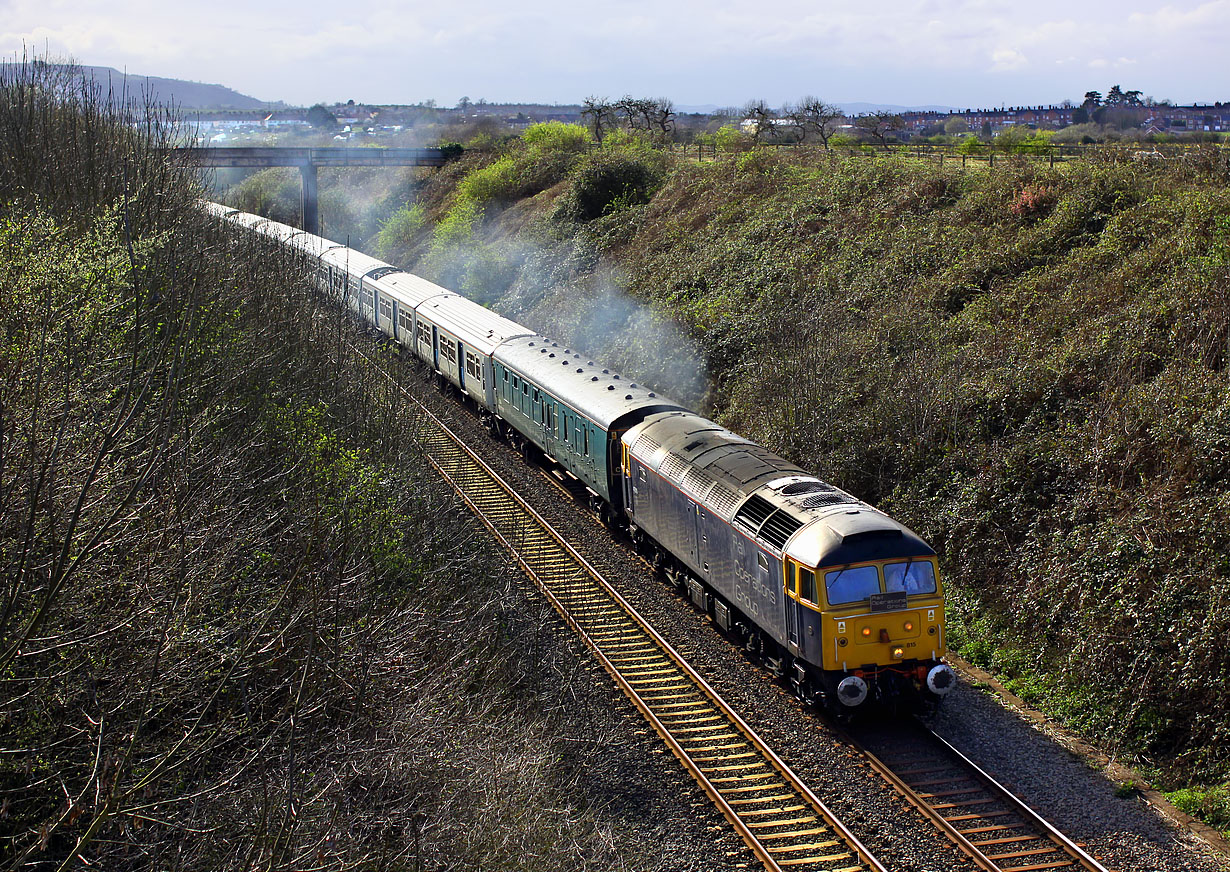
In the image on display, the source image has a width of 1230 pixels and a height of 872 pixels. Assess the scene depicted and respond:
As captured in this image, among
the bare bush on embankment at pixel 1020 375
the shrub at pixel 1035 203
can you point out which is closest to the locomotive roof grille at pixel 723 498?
the bare bush on embankment at pixel 1020 375

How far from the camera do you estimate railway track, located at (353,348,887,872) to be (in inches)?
403

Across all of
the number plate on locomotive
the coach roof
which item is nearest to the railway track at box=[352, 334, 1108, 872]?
the number plate on locomotive

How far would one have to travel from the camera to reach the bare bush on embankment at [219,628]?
6754mm

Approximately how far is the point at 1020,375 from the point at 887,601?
7.58 m

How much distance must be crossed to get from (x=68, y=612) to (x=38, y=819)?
5.63 feet

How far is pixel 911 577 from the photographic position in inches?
484

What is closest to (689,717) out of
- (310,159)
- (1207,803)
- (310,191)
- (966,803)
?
(966,803)

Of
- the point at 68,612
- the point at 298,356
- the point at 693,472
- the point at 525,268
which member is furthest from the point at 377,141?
the point at 68,612

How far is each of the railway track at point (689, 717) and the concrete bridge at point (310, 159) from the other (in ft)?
131

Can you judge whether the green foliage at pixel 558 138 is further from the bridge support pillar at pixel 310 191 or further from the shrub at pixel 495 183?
the bridge support pillar at pixel 310 191

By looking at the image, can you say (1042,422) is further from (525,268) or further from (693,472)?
(525,268)

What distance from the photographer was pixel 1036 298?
20641mm

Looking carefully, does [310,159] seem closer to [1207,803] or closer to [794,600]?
[794,600]

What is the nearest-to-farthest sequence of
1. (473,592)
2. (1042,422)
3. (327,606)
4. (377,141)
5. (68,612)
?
(68,612) → (327,606) → (473,592) → (1042,422) → (377,141)
